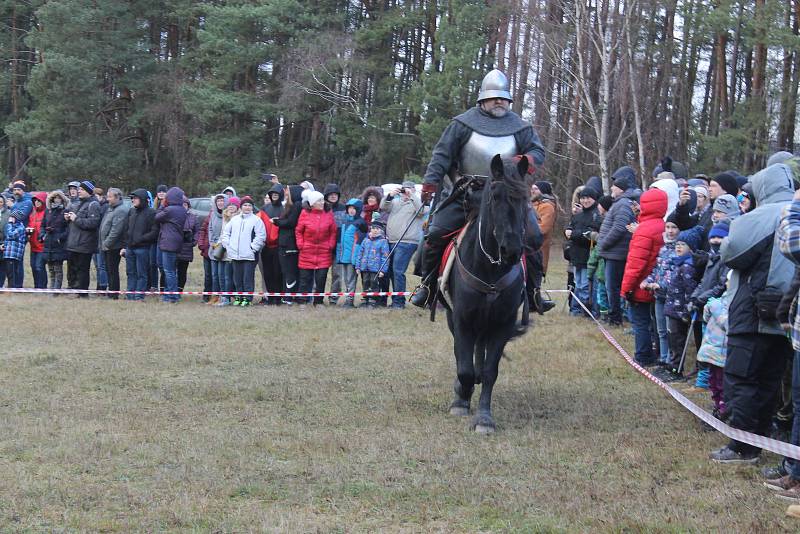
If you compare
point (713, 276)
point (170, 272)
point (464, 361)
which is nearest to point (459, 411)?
→ point (464, 361)

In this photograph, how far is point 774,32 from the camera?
941 inches

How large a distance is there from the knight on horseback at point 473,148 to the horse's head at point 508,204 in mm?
950

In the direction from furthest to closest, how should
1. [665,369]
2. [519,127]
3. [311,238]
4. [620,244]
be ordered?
[311,238] < [620,244] < [665,369] < [519,127]

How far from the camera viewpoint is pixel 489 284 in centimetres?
761

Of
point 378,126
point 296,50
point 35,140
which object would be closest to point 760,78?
point 378,126

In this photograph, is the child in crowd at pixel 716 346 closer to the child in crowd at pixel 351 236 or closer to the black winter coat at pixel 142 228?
the child in crowd at pixel 351 236

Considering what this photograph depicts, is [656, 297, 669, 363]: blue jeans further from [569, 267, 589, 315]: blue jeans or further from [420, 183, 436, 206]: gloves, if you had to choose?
[569, 267, 589, 315]: blue jeans

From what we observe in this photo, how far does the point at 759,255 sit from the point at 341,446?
125 inches

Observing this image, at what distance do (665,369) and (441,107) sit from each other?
81.7 ft

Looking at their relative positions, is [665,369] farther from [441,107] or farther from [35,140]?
[35,140]

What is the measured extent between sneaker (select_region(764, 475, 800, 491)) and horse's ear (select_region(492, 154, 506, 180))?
110 inches

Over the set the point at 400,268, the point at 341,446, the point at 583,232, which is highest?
the point at 583,232

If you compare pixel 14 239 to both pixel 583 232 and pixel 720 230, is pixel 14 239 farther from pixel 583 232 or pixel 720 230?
pixel 720 230

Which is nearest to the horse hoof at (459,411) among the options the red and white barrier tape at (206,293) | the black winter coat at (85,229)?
the red and white barrier tape at (206,293)
